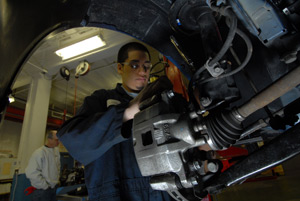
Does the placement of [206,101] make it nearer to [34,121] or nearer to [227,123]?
[227,123]

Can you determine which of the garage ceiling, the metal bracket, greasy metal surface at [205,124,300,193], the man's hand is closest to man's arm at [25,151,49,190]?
the garage ceiling

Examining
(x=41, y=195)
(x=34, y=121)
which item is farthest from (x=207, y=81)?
(x=34, y=121)

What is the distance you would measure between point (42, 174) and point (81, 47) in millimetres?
2272

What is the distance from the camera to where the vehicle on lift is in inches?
14.9

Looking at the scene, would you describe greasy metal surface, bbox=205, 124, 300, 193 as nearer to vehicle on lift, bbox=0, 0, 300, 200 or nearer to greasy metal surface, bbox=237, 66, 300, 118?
vehicle on lift, bbox=0, 0, 300, 200

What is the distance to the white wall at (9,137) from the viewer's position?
5500 millimetres

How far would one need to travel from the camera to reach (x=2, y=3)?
60 cm

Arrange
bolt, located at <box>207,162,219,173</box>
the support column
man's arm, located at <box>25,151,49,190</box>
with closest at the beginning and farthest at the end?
bolt, located at <box>207,162,219,173</box>, man's arm, located at <box>25,151,49,190</box>, the support column

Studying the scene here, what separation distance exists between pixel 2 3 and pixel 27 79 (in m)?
3.53

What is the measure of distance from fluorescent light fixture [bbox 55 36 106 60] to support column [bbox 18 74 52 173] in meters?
0.80

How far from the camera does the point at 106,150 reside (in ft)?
1.97

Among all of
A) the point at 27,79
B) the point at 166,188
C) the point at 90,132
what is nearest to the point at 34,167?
the point at 27,79

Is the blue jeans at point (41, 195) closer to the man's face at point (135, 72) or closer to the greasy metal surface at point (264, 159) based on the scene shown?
the man's face at point (135, 72)

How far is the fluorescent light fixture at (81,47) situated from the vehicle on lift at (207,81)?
246 cm
